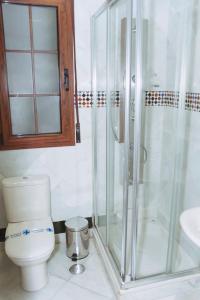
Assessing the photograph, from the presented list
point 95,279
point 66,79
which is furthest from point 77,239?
point 66,79

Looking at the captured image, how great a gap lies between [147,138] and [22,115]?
1030 millimetres

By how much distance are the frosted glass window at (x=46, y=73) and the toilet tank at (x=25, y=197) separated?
0.72 meters

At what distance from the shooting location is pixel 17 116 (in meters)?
2.15

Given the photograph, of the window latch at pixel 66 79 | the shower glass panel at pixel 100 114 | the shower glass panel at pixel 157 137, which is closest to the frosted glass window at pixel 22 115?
the window latch at pixel 66 79

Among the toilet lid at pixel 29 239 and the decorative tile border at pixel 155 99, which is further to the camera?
the decorative tile border at pixel 155 99

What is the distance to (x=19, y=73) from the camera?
207 cm

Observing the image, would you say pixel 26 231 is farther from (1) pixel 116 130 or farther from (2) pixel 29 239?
(1) pixel 116 130

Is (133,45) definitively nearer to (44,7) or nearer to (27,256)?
(44,7)

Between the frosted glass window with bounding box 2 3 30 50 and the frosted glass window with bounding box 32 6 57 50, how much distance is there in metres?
0.06

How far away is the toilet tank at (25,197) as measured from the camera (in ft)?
6.61

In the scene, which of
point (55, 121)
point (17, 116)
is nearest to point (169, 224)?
point (55, 121)

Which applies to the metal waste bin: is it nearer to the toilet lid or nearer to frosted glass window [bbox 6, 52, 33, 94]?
the toilet lid

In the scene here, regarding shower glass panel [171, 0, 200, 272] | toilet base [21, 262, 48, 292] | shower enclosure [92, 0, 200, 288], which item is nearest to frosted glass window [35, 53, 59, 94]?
shower enclosure [92, 0, 200, 288]

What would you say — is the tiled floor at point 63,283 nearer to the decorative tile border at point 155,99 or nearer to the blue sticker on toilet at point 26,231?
the blue sticker on toilet at point 26,231
